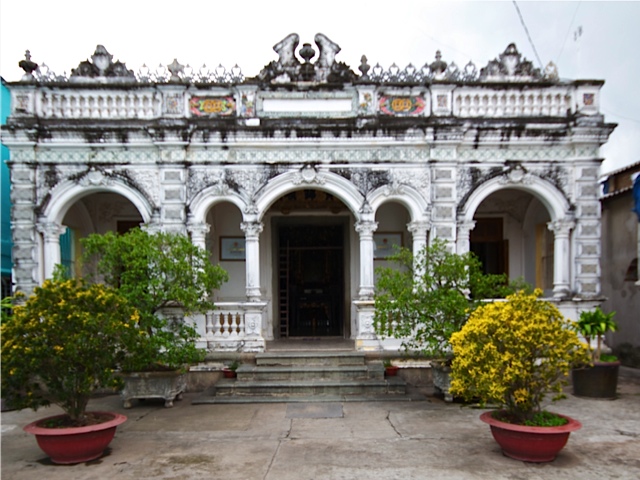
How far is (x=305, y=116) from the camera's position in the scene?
9.57m

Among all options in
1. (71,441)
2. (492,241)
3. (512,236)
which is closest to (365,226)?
(492,241)

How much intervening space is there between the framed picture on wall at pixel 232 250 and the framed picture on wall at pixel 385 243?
2.74 meters

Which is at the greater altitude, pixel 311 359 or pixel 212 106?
pixel 212 106

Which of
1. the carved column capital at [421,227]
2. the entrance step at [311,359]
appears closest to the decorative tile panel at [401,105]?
the carved column capital at [421,227]

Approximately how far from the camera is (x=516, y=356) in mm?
5508

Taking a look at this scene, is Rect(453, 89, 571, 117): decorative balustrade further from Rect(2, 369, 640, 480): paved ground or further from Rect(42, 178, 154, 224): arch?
Rect(42, 178, 154, 224): arch

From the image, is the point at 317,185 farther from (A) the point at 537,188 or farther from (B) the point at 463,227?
(A) the point at 537,188

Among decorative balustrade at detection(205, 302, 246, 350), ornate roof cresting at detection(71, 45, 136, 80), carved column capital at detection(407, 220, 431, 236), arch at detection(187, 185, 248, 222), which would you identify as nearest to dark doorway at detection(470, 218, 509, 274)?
carved column capital at detection(407, 220, 431, 236)

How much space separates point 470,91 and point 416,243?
2.86 metres

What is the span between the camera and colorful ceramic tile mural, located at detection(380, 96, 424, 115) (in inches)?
380

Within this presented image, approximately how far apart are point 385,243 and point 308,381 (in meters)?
3.84

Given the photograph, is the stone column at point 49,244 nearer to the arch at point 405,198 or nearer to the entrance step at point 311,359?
the entrance step at point 311,359

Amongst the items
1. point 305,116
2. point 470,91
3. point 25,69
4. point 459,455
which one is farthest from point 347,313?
point 25,69

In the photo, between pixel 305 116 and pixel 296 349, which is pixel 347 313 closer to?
pixel 296 349
